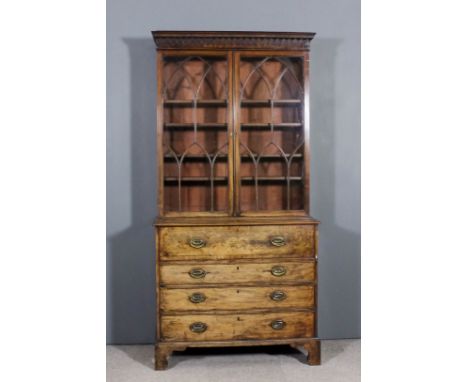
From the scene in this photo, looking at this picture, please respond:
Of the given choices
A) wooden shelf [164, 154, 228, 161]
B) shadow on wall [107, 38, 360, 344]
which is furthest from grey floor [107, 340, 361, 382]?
wooden shelf [164, 154, 228, 161]

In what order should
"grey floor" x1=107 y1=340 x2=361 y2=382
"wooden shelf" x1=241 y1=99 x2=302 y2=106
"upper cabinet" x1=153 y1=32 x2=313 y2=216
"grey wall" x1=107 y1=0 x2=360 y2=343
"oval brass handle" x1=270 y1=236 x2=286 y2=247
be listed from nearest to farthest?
"grey floor" x1=107 y1=340 x2=361 y2=382 → "oval brass handle" x1=270 y1=236 x2=286 y2=247 → "upper cabinet" x1=153 y1=32 x2=313 y2=216 → "wooden shelf" x1=241 y1=99 x2=302 y2=106 → "grey wall" x1=107 y1=0 x2=360 y2=343

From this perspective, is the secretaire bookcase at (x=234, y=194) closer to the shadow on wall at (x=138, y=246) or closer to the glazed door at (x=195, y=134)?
the glazed door at (x=195, y=134)

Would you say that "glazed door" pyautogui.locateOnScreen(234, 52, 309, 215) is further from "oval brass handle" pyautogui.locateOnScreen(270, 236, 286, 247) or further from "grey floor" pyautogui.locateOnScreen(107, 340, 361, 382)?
"grey floor" pyautogui.locateOnScreen(107, 340, 361, 382)

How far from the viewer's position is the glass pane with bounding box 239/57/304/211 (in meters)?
2.95

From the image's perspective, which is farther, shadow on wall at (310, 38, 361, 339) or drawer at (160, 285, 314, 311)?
shadow on wall at (310, 38, 361, 339)

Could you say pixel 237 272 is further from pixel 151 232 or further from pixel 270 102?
pixel 270 102

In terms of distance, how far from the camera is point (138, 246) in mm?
3121

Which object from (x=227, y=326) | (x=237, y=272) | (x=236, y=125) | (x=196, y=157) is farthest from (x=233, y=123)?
(x=227, y=326)

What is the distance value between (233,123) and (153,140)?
61 cm
